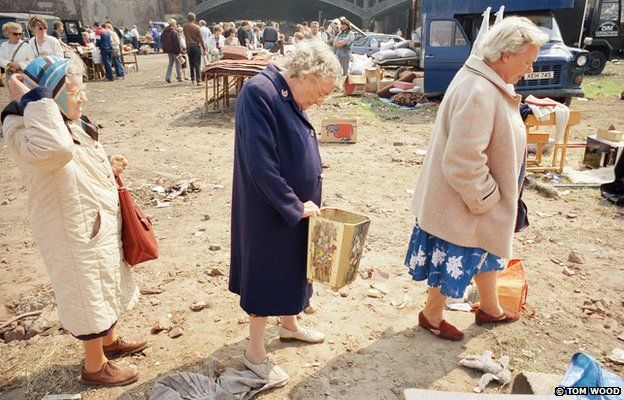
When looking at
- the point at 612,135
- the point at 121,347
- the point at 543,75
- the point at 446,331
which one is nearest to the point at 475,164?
the point at 446,331

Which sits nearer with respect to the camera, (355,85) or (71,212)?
(71,212)

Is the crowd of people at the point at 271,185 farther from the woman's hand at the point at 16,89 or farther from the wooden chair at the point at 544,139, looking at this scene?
the wooden chair at the point at 544,139

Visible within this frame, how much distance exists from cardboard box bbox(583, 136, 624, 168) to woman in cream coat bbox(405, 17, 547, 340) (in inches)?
183

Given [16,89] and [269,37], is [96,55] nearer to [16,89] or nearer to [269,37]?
[269,37]

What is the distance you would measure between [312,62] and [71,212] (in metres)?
1.34

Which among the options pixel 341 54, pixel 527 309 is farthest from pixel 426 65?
pixel 527 309

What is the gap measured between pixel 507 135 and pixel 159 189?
14.9 ft

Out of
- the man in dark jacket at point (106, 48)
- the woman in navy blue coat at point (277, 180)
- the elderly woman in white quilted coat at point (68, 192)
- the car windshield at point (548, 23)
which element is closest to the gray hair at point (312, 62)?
the woman in navy blue coat at point (277, 180)

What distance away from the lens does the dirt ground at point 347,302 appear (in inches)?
110

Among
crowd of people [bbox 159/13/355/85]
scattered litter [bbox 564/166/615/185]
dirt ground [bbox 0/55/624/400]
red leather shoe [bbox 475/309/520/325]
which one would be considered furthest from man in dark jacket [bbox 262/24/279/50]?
red leather shoe [bbox 475/309/520/325]

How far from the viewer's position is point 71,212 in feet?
7.05

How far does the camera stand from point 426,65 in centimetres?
1105

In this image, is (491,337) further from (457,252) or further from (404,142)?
(404,142)

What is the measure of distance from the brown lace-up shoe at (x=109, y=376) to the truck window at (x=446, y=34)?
33.9 feet
